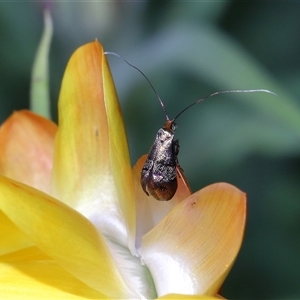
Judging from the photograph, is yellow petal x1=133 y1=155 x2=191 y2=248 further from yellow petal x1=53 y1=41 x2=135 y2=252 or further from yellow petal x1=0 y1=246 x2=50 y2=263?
yellow petal x1=0 y1=246 x2=50 y2=263

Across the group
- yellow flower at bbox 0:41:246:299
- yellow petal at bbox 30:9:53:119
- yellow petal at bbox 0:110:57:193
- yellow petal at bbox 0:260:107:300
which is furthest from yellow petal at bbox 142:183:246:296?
yellow petal at bbox 30:9:53:119

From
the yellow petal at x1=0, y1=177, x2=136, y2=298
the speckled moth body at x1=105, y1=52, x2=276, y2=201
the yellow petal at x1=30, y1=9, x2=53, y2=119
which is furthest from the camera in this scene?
the yellow petal at x1=30, y1=9, x2=53, y2=119

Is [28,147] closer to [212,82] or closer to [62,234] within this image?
[62,234]

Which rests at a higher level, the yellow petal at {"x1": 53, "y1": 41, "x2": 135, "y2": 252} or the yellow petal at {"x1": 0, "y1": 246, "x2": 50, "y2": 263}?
the yellow petal at {"x1": 53, "y1": 41, "x2": 135, "y2": 252}

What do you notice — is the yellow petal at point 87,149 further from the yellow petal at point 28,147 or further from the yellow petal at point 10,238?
the yellow petal at point 10,238

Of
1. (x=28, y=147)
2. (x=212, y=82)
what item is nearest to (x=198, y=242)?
(x=28, y=147)

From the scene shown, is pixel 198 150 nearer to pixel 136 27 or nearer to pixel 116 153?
pixel 136 27

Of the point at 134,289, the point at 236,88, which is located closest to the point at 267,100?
the point at 236,88
